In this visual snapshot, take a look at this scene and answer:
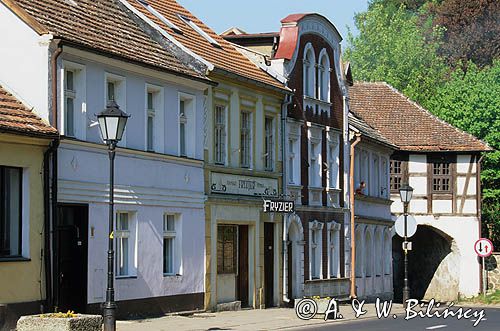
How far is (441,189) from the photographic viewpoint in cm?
5959

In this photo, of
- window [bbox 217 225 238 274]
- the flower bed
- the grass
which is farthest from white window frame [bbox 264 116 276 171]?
the grass

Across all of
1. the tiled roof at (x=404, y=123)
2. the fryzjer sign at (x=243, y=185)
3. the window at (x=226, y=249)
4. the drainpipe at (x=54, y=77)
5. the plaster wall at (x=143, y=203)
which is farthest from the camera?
the tiled roof at (x=404, y=123)

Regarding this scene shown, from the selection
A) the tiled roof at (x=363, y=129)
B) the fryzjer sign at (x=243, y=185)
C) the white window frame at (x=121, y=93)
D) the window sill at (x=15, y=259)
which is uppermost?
the tiled roof at (x=363, y=129)

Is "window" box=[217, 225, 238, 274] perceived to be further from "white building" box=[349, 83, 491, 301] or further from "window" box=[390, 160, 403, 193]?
"window" box=[390, 160, 403, 193]

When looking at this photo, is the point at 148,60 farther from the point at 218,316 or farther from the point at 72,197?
the point at 218,316

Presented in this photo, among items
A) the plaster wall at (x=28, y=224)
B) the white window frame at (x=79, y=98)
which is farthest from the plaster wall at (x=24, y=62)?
the plaster wall at (x=28, y=224)

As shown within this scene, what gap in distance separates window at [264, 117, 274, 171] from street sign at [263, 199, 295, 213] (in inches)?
66.3

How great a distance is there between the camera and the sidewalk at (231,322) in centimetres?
2697

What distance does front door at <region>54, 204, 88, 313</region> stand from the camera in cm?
2642

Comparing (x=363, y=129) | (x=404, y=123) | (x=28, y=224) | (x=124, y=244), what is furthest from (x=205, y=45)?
(x=404, y=123)

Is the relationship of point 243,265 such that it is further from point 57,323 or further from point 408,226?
point 57,323

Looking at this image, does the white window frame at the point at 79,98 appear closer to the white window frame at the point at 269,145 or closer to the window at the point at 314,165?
the white window frame at the point at 269,145

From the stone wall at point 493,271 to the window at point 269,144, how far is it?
969 inches

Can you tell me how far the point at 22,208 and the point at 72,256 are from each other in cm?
235
